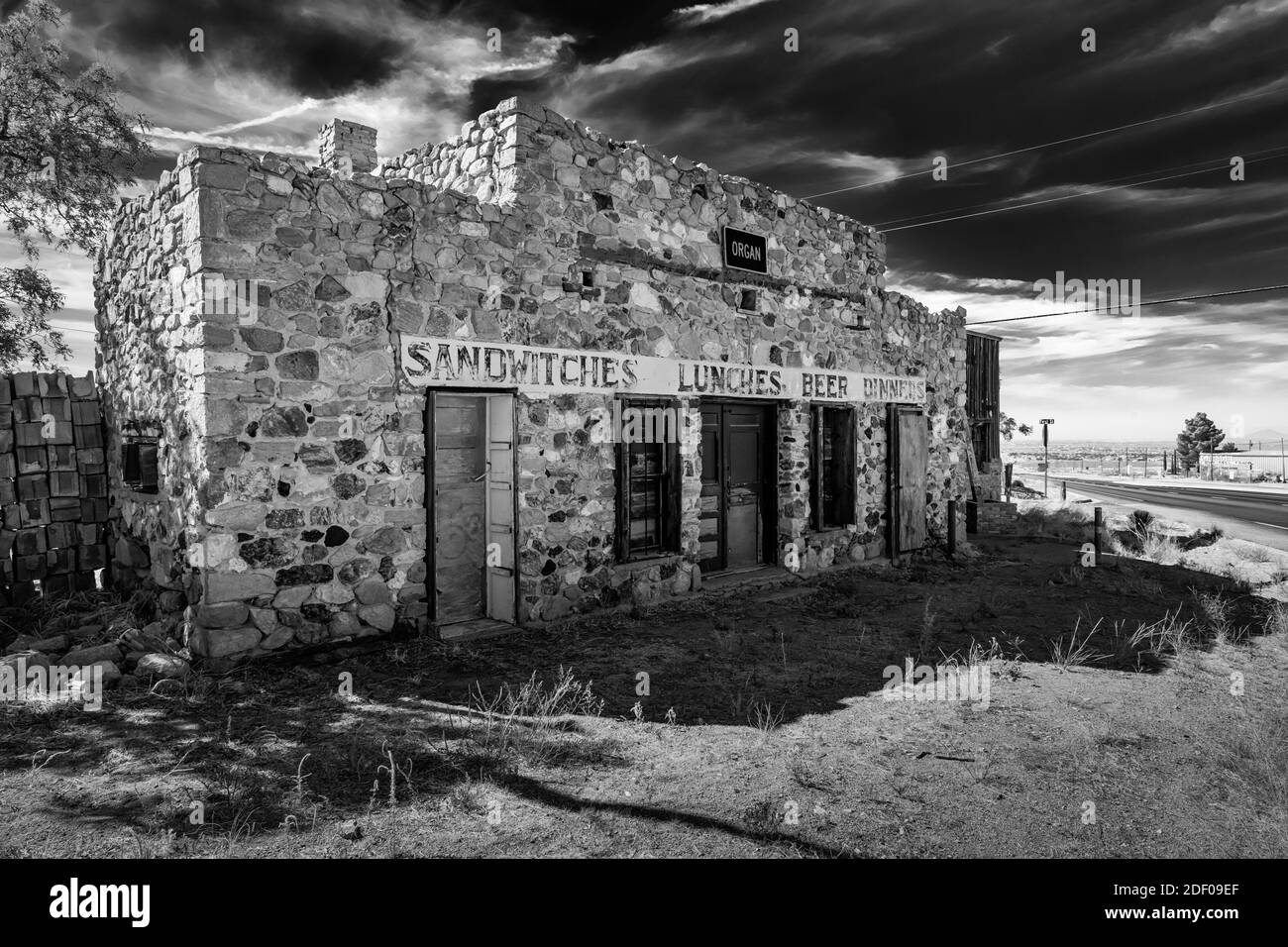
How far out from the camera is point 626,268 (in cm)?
841

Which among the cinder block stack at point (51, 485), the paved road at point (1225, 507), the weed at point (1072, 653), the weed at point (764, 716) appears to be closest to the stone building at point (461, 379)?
the cinder block stack at point (51, 485)

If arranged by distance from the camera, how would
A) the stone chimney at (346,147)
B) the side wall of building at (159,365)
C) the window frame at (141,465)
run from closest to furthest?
the side wall of building at (159,365), the window frame at (141,465), the stone chimney at (346,147)

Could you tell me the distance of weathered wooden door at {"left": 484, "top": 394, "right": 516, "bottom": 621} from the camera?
7.43 meters

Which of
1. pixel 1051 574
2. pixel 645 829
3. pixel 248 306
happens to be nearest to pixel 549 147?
pixel 248 306

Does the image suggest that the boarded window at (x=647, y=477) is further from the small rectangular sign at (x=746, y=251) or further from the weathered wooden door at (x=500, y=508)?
the small rectangular sign at (x=746, y=251)

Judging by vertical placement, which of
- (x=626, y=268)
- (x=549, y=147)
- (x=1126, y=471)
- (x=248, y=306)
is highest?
(x=549, y=147)

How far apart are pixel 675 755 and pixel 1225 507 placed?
24.9 metres

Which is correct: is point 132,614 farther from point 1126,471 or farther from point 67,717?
point 1126,471

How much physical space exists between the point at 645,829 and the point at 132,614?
18.5 feet

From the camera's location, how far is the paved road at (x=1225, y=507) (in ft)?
55.3

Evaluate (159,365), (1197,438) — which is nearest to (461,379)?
(159,365)

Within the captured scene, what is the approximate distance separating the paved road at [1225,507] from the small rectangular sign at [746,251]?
472 inches

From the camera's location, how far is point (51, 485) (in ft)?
26.0

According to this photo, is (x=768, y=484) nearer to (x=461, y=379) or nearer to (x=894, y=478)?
(x=894, y=478)
